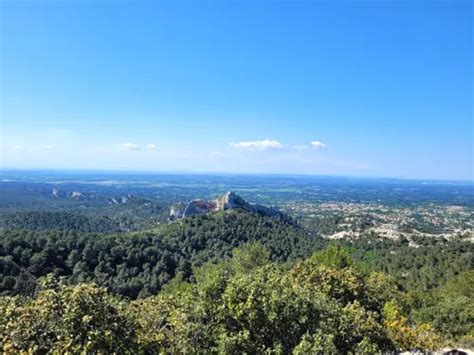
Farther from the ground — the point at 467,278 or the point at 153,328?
the point at 153,328

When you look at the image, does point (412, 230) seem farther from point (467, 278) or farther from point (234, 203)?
point (467, 278)

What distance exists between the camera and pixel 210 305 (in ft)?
55.4


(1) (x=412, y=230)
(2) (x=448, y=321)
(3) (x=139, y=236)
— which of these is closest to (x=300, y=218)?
(1) (x=412, y=230)

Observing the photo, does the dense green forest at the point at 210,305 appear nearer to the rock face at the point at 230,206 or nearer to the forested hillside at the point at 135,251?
the forested hillside at the point at 135,251

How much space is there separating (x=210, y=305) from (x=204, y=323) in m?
0.73

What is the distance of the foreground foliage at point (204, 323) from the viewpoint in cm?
1232

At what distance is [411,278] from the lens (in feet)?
217

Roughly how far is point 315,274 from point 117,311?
16.9 metres

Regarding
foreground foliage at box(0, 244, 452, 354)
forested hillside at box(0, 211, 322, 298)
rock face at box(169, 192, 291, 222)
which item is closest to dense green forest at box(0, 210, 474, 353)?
foreground foliage at box(0, 244, 452, 354)

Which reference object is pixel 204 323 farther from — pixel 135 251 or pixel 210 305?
pixel 135 251

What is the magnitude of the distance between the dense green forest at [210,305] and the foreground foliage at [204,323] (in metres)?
0.04

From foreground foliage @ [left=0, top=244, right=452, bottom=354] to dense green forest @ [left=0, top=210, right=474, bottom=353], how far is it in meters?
0.04

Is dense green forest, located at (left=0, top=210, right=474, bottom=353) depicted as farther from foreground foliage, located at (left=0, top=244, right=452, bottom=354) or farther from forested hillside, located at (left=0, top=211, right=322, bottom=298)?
forested hillside, located at (left=0, top=211, right=322, bottom=298)

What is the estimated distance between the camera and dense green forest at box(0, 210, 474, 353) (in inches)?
496
